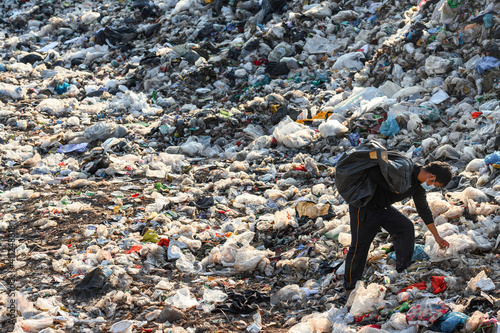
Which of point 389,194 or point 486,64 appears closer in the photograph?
point 389,194

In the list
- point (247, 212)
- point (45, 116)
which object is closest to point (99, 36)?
point (45, 116)

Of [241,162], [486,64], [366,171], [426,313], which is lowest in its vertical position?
[241,162]

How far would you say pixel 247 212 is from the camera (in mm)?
5223

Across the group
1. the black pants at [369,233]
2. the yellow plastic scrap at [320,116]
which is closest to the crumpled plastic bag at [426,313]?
the black pants at [369,233]

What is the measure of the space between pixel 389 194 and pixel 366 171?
0.22 metres

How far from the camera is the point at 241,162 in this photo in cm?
639

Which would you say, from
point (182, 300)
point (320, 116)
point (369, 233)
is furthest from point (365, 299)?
point (320, 116)

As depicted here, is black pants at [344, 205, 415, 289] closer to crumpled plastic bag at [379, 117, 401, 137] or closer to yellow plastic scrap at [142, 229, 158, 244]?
yellow plastic scrap at [142, 229, 158, 244]

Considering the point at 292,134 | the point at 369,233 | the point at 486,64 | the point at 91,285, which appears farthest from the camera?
the point at 292,134

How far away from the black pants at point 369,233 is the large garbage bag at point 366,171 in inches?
5.3

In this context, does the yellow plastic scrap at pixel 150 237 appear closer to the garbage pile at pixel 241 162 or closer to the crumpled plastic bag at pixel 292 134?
the garbage pile at pixel 241 162

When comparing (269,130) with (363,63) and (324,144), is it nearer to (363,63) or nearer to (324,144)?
(324,144)

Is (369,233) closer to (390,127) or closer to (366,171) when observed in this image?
(366,171)

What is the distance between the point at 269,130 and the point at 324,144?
114 centimetres
